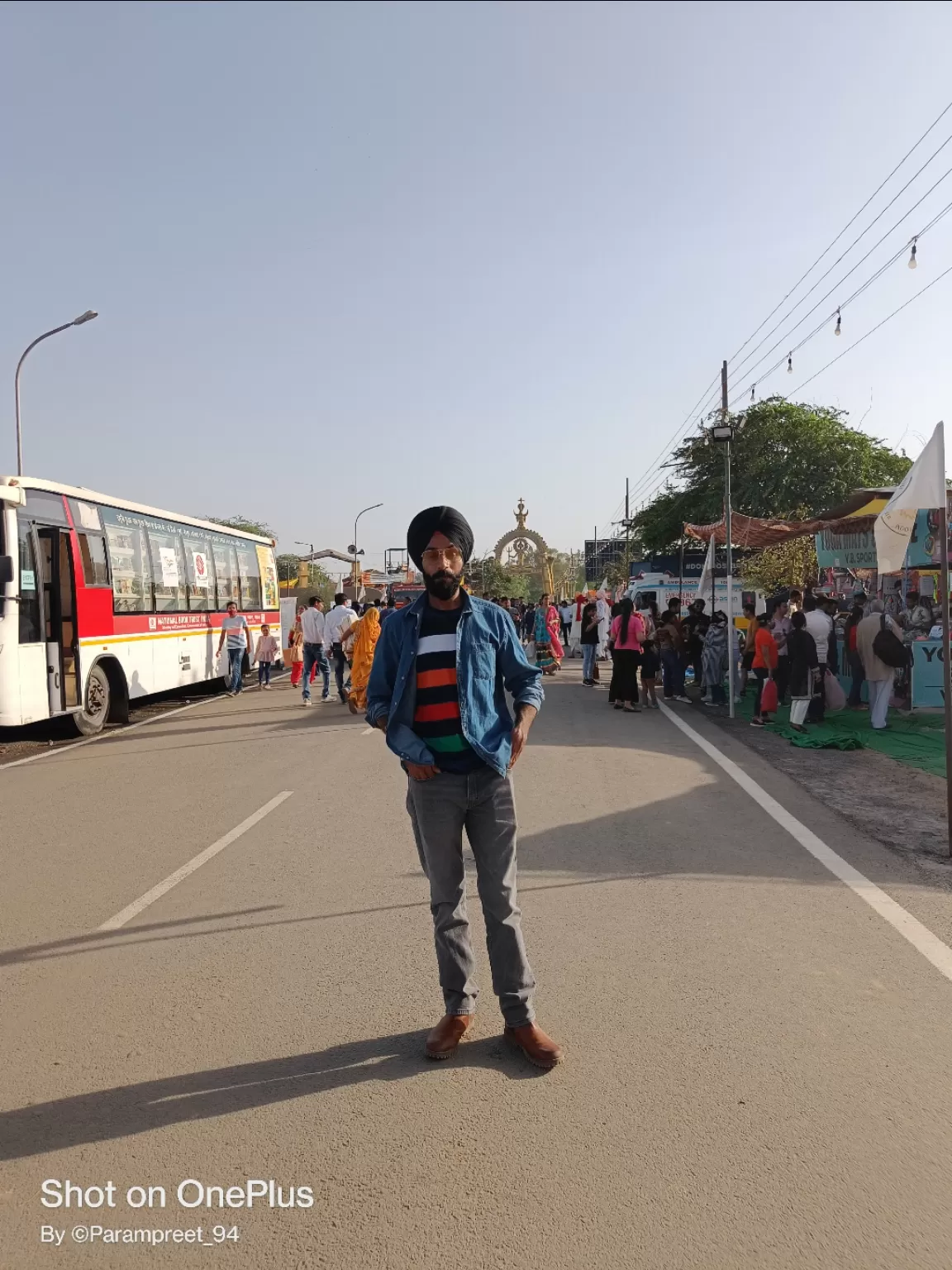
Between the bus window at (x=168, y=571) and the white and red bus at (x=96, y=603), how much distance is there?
28mm

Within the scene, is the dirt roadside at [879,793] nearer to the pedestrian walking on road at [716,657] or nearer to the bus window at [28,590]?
the pedestrian walking on road at [716,657]

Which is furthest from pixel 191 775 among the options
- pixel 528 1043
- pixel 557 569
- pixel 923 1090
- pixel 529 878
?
pixel 557 569

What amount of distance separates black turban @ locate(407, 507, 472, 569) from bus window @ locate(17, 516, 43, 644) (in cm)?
988

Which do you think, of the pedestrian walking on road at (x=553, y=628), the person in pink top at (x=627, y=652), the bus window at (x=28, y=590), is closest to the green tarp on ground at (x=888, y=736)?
the person in pink top at (x=627, y=652)

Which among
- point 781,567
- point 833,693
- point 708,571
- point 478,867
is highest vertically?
point 781,567

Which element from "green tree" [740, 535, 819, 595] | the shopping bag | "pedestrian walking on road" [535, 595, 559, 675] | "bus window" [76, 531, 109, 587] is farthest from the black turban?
"green tree" [740, 535, 819, 595]

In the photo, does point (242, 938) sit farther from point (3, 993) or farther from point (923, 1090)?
point (923, 1090)

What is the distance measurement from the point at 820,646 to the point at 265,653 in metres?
11.8

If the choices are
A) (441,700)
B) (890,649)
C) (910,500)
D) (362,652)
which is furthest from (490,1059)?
(890,649)

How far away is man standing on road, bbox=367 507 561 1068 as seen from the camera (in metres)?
3.98

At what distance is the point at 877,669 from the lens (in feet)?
45.6

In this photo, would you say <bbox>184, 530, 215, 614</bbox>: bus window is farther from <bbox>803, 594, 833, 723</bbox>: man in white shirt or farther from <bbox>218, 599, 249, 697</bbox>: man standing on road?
<bbox>803, 594, 833, 723</bbox>: man in white shirt

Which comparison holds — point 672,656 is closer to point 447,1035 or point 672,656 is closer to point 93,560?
point 93,560

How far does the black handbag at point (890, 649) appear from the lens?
13500 mm
